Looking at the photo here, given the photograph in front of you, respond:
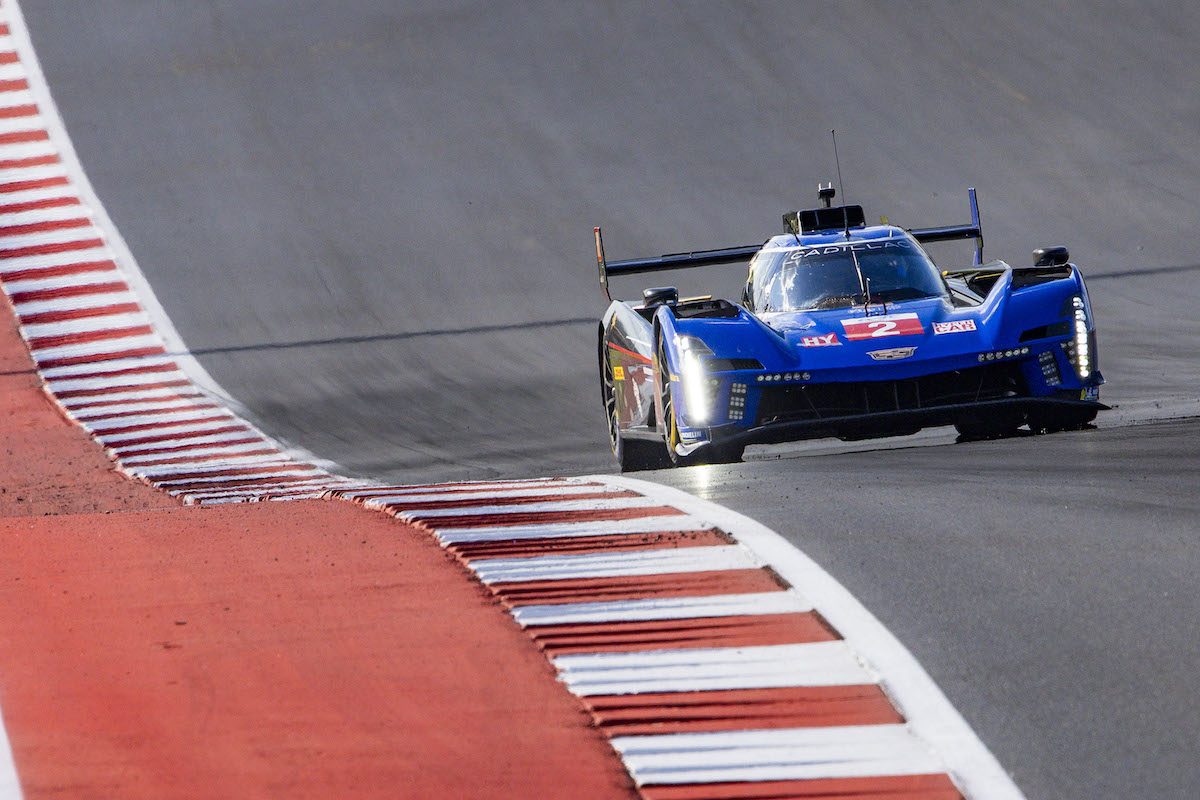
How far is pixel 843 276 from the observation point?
32.0 feet

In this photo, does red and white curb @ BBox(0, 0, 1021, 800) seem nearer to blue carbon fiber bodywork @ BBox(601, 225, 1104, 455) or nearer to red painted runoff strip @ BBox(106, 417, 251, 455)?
blue carbon fiber bodywork @ BBox(601, 225, 1104, 455)

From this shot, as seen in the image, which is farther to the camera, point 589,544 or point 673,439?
point 673,439

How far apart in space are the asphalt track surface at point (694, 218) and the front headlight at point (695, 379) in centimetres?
66

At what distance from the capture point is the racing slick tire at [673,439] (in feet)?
28.9

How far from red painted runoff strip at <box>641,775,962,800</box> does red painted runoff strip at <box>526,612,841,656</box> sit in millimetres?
864

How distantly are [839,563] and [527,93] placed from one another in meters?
17.9

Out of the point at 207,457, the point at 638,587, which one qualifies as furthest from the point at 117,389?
the point at 638,587

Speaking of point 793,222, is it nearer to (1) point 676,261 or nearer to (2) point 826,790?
(1) point 676,261

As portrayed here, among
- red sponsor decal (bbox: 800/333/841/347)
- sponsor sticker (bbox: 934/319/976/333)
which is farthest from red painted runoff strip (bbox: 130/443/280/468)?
sponsor sticker (bbox: 934/319/976/333)

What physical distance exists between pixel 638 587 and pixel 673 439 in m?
4.10

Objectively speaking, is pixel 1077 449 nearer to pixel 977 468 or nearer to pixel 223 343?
pixel 977 468

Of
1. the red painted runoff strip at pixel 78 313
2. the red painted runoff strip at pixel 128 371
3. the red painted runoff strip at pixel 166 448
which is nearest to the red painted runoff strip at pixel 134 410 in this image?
the red painted runoff strip at pixel 128 371

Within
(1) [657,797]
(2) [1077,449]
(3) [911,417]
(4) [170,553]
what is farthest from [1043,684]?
(3) [911,417]

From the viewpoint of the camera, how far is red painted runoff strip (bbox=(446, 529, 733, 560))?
5.44m
